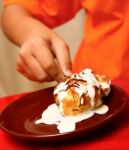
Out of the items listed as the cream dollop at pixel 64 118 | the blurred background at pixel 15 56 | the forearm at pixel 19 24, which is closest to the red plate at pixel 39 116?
the cream dollop at pixel 64 118

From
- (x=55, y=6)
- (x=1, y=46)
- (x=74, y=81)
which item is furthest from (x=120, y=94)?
(x=1, y=46)

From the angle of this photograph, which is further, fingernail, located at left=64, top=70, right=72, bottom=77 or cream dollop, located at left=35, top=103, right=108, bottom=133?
fingernail, located at left=64, top=70, right=72, bottom=77

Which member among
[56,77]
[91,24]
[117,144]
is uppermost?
[91,24]

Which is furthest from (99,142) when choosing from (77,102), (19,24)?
(19,24)

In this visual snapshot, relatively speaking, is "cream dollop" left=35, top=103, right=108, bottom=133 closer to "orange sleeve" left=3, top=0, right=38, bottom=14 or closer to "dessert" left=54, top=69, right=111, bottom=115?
"dessert" left=54, top=69, right=111, bottom=115

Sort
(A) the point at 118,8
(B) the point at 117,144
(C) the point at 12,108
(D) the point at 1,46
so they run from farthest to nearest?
(D) the point at 1,46
(A) the point at 118,8
(C) the point at 12,108
(B) the point at 117,144

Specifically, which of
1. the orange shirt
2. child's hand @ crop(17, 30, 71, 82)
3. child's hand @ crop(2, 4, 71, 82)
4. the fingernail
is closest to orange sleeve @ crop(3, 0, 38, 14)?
the orange shirt

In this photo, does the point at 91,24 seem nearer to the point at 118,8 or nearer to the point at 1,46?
the point at 118,8
